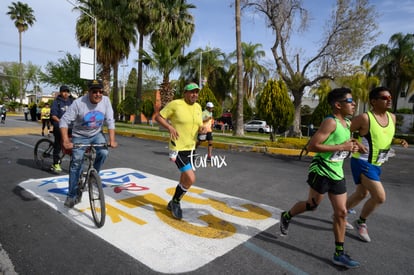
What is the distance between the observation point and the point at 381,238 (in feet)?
11.2

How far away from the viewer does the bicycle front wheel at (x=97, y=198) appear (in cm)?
340

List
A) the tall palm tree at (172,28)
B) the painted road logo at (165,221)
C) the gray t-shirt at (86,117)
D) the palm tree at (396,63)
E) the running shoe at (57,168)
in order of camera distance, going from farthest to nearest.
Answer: the palm tree at (396,63)
the tall palm tree at (172,28)
the running shoe at (57,168)
the gray t-shirt at (86,117)
the painted road logo at (165,221)

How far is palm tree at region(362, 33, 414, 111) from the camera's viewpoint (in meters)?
33.7

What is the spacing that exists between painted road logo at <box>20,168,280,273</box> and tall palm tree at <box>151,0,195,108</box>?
13.9 meters

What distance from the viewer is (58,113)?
6117 millimetres

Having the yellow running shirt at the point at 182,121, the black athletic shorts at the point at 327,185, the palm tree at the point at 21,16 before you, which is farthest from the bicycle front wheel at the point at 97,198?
the palm tree at the point at 21,16

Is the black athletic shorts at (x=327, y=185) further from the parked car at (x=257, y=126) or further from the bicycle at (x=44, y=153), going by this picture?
the parked car at (x=257, y=126)

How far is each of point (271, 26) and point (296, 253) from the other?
54.7 ft

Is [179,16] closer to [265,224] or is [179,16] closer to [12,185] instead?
[12,185]

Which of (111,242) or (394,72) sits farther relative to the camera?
(394,72)

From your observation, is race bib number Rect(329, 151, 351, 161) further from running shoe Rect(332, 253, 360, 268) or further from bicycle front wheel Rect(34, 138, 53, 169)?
bicycle front wheel Rect(34, 138, 53, 169)

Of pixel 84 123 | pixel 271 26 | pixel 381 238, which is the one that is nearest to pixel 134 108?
pixel 271 26

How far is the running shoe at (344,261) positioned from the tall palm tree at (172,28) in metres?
16.8

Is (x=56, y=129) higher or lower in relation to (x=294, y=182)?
higher
